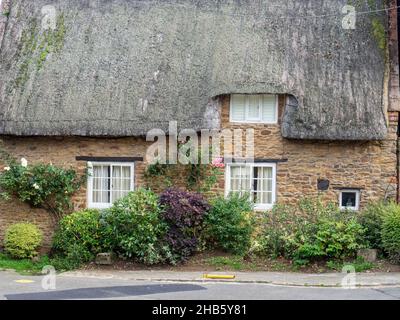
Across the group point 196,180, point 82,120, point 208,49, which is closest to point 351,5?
A: point 208,49

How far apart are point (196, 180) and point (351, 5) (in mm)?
6585

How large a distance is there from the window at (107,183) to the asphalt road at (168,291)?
455 centimetres

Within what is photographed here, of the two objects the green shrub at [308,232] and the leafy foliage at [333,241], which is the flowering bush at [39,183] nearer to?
the green shrub at [308,232]

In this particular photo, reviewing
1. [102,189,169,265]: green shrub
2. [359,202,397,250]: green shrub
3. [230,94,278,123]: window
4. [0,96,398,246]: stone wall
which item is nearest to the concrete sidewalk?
[102,189,169,265]: green shrub

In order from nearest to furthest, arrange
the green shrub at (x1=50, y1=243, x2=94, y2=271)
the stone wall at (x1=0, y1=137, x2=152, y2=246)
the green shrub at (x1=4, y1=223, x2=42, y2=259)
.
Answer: the green shrub at (x1=50, y1=243, x2=94, y2=271) → the green shrub at (x1=4, y1=223, x2=42, y2=259) → the stone wall at (x1=0, y1=137, x2=152, y2=246)

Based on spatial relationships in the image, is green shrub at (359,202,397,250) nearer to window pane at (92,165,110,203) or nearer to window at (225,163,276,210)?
window at (225,163,276,210)

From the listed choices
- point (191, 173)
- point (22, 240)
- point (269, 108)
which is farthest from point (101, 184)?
point (269, 108)

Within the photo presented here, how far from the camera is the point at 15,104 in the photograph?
71.9 feet

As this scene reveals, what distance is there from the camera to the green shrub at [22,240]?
20781 mm

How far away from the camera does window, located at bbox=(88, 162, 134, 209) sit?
2195cm

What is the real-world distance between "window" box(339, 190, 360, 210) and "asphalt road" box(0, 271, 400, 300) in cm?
Result: 529

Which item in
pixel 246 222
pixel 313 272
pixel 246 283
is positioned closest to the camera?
pixel 246 283

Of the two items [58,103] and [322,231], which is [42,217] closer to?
[58,103]

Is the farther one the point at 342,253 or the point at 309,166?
the point at 309,166
